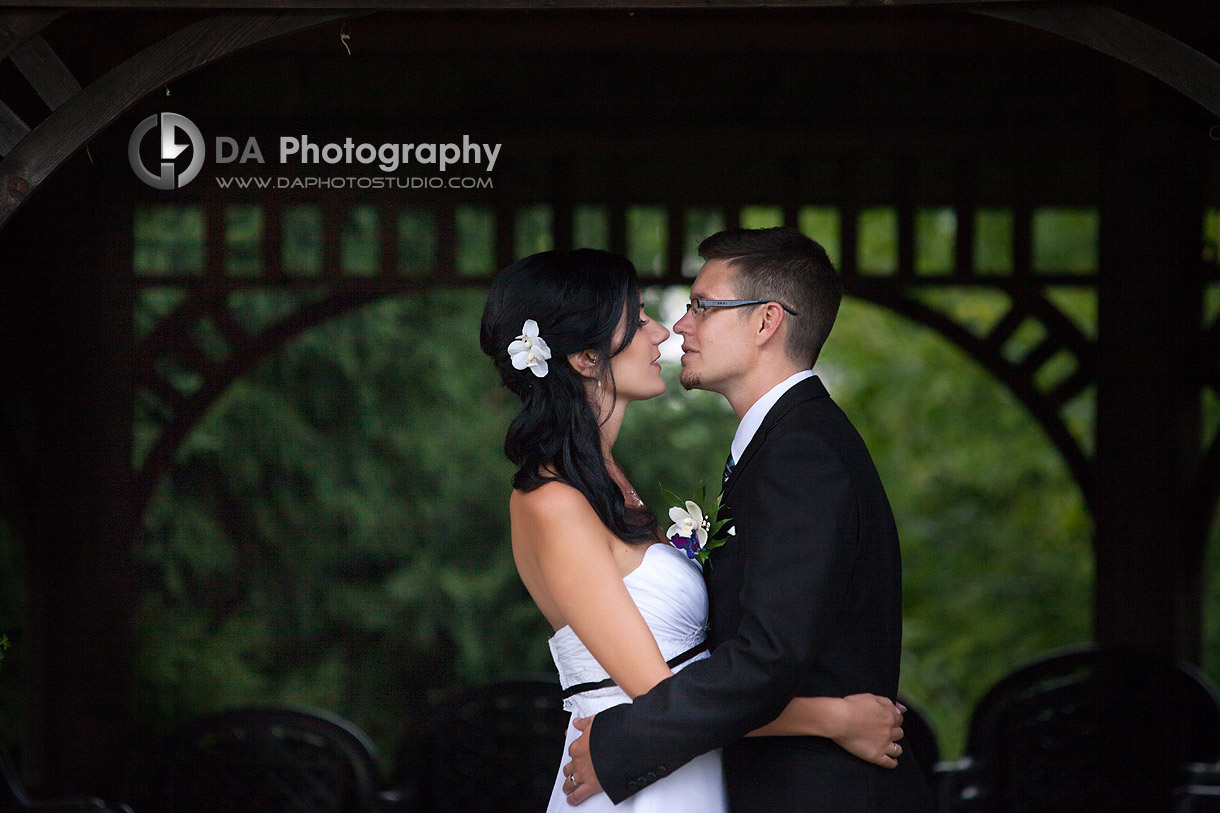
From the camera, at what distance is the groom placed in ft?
6.77

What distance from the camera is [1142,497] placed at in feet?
15.0

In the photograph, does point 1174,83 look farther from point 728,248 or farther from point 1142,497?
point 1142,497

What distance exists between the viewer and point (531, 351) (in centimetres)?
230

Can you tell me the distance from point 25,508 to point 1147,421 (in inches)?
156

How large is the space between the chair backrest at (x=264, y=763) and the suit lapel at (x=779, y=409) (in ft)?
7.03

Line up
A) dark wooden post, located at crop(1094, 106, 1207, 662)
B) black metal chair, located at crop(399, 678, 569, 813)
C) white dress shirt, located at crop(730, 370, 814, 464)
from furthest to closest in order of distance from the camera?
1. dark wooden post, located at crop(1094, 106, 1207, 662)
2. black metal chair, located at crop(399, 678, 569, 813)
3. white dress shirt, located at crop(730, 370, 814, 464)

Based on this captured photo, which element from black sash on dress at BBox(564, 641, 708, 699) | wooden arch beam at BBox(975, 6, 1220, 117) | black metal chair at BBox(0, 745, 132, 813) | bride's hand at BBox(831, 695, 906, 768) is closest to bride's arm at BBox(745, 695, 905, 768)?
bride's hand at BBox(831, 695, 906, 768)

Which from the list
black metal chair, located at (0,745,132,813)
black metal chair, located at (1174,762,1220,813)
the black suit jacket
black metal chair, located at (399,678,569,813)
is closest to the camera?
the black suit jacket

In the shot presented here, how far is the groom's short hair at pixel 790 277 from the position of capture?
91.8 inches

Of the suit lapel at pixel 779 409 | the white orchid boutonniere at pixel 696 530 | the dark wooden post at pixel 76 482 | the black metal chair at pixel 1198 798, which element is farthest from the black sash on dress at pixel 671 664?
the dark wooden post at pixel 76 482

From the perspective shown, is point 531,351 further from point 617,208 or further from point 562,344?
point 617,208

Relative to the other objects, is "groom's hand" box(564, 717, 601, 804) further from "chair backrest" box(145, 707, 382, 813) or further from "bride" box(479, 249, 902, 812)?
"chair backrest" box(145, 707, 382, 813)

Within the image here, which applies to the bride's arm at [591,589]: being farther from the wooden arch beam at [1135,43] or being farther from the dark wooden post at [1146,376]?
the dark wooden post at [1146,376]

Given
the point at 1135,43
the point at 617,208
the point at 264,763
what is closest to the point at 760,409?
the point at 1135,43
